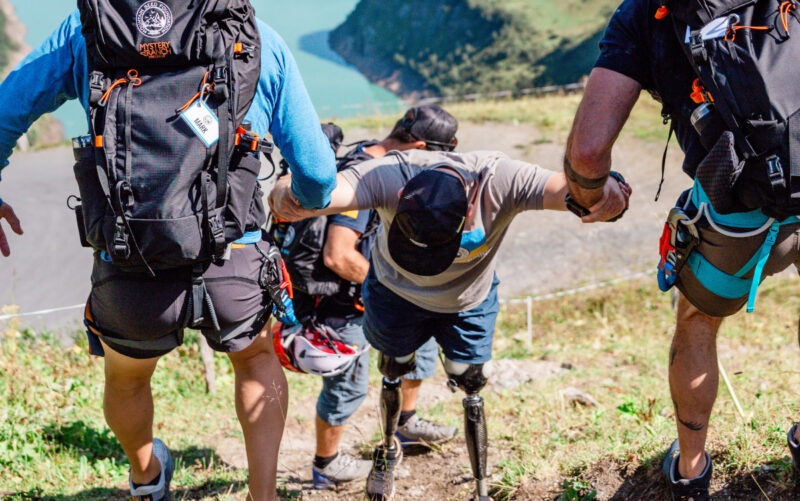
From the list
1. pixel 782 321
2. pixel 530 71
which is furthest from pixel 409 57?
pixel 782 321

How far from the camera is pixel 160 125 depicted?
2053mm

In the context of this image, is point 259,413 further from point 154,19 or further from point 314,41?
point 314,41

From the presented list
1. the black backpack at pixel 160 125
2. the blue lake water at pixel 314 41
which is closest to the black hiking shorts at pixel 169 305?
the black backpack at pixel 160 125

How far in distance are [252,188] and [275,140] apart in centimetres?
26

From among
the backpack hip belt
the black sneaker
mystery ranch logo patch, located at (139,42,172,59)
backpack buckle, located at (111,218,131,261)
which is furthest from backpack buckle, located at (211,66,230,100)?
the black sneaker

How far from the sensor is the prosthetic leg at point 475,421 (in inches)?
117

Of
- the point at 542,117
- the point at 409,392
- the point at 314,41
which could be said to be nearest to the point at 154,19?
the point at 409,392

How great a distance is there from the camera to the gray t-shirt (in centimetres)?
278

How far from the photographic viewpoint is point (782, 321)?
6.68 metres

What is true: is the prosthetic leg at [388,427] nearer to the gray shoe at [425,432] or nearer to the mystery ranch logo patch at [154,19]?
the gray shoe at [425,432]

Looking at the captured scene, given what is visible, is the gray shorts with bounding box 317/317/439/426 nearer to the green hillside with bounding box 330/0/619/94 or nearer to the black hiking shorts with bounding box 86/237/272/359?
the black hiking shorts with bounding box 86/237/272/359

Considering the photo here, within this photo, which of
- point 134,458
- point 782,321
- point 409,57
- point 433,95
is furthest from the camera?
point 409,57

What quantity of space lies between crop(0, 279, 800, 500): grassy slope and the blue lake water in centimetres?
1367

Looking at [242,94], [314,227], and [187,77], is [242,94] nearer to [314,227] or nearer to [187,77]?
[187,77]
